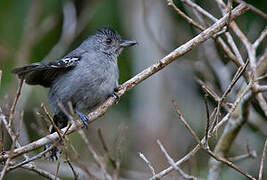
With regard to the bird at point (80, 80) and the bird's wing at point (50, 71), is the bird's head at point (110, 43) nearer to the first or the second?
the bird at point (80, 80)

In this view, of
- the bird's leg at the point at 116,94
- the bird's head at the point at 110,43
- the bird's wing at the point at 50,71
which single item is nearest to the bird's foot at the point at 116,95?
the bird's leg at the point at 116,94

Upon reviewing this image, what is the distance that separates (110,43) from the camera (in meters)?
6.02

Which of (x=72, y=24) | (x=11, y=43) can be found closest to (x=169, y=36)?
(x=72, y=24)

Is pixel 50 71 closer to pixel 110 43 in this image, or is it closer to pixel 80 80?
pixel 80 80

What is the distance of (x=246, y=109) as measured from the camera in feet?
14.6

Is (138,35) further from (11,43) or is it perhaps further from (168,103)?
(11,43)

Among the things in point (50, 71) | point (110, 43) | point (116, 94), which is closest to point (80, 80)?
point (50, 71)

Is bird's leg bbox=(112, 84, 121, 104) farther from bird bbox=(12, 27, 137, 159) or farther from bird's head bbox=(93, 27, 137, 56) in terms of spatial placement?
bird's head bbox=(93, 27, 137, 56)

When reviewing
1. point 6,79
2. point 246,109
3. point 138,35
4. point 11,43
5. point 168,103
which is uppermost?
point 11,43

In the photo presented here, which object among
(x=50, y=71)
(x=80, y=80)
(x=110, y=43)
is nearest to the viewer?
(x=80, y=80)

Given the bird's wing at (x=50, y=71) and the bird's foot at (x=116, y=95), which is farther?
the bird's wing at (x=50, y=71)

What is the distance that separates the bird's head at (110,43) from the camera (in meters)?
5.92

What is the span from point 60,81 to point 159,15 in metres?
4.90

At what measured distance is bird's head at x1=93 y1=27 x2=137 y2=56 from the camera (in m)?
5.92
